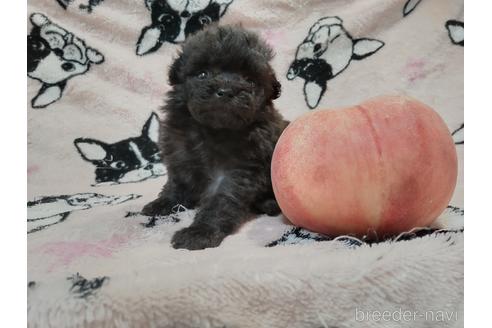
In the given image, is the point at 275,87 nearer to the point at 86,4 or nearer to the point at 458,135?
the point at 458,135

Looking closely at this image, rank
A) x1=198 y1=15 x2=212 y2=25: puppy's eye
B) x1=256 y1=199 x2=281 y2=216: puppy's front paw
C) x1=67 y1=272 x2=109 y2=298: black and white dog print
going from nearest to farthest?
1. x1=67 y1=272 x2=109 y2=298: black and white dog print
2. x1=256 y1=199 x2=281 y2=216: puppy's front paw
3. x1=198 y1=15 x2=212 y2=25: puppy's eye

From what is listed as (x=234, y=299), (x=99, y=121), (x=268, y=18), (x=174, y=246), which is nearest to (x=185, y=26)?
(x=268, y=18)

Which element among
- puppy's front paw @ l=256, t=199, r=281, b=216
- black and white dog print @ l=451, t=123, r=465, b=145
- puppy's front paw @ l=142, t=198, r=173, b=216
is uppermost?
black and white dog print @ l=451, t=123, r=465, b=145

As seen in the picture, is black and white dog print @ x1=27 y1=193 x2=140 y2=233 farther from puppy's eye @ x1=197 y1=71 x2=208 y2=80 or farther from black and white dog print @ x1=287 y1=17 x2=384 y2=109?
black and white dog print @ x1=287 y1=17 x2=384 y2=109

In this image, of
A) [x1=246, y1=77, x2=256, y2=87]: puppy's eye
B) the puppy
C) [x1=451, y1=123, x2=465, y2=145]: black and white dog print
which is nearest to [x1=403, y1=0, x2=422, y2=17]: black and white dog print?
[x1=451, y1=123, x2=465, y2=145]: black and white dog print

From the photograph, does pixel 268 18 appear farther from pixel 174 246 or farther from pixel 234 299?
pixel 234 299

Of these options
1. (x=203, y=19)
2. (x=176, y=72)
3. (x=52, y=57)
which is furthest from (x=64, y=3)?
(x=176, y=72)
